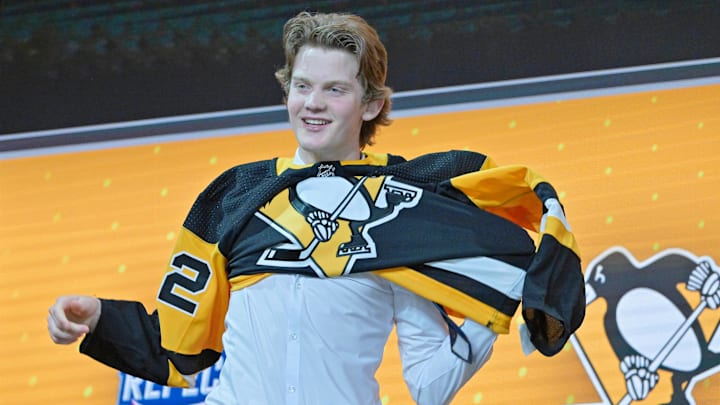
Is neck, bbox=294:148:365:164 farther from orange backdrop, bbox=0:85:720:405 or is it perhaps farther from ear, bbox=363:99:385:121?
orange backdrop, bbox=0:85:720:405

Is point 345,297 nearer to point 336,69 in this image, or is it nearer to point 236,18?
point 336,69

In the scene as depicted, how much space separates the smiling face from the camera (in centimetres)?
165

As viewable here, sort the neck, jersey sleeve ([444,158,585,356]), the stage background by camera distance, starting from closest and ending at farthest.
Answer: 1. jersey sleeve ([444,158,585,356])
2. the neck
3. the stage background

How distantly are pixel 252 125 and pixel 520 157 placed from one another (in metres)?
0.73

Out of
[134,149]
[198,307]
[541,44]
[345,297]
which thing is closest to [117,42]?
[134,149]

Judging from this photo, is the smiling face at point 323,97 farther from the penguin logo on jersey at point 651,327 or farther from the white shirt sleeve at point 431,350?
the penguin logo on jersey at point 651,327

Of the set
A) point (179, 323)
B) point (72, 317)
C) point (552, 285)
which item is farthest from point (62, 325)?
point (552, 285)

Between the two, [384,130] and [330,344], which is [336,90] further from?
[384,130]

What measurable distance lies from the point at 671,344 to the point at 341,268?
1063 mm

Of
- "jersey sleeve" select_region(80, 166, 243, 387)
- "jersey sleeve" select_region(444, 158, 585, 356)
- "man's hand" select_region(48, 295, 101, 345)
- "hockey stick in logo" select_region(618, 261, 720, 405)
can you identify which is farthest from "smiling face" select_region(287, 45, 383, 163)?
"hockey stick in logo" select_region(618, 261, 720, 405)

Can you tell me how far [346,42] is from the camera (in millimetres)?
1663

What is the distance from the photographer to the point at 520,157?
8.25 feet

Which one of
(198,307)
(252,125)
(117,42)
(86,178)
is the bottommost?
(198,307)

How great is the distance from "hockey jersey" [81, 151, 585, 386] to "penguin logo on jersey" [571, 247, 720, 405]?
0.74 metres
